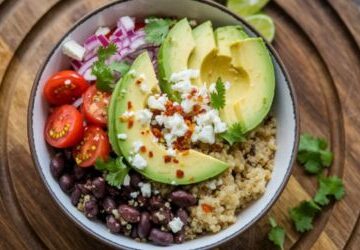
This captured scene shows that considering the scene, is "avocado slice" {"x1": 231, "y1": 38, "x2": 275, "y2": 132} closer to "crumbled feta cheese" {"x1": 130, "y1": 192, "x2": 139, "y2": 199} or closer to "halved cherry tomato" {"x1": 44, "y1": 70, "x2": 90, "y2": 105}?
"crumbled feta cheese" {"x1": 130, "y1": 192, "x2": 139, "y2": 199}

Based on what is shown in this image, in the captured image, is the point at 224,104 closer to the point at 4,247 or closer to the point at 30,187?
the point at 30,187

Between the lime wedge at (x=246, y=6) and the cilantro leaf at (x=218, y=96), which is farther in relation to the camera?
the lime wedge at (x=246, y=6)

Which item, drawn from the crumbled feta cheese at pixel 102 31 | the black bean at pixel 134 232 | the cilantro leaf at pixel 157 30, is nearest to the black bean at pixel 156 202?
the black bean at pixel 134 232

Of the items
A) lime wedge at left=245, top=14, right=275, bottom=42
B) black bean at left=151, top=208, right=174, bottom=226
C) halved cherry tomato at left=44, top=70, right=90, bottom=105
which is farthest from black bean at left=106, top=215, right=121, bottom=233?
lime wedge at left=245, top=14, right=275, bottom=42

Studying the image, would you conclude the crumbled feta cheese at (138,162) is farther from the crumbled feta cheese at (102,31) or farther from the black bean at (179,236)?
the crumbled feta cheese at (102,31)

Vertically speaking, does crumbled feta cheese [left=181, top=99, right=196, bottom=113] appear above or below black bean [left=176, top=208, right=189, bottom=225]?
above

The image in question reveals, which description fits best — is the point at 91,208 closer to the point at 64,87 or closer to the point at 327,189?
the point at 64,87
